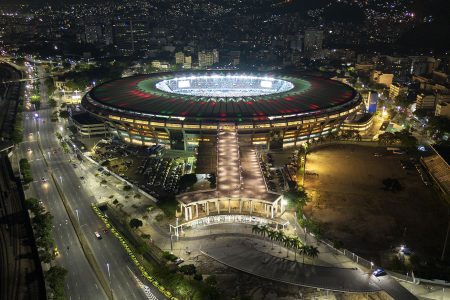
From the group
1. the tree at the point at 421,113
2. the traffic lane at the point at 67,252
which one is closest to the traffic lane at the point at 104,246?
the traffic lane at the point at 67,252

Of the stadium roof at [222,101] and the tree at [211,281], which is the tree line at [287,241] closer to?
the tree at [211,281]

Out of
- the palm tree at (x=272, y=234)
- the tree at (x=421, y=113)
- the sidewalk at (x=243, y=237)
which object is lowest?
the sidewalk at (x=243, y=237)

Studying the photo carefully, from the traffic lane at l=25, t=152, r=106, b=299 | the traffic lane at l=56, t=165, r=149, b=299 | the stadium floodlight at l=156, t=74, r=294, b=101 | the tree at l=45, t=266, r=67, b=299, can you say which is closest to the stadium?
the stadium floodlight at l=156, t=74, r=294, b=101

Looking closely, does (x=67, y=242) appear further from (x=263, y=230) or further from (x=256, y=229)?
(x=263, y=230)

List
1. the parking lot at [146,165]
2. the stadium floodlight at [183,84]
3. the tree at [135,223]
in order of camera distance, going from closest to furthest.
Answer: the tree at [135,223] < the parking lot at [146,165] < the stadium floodlight at [183,84]

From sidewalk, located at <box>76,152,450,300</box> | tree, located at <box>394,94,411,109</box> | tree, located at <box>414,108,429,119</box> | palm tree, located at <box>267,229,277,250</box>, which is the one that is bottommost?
sidewalk, located at <box>76,152,450,300</box>

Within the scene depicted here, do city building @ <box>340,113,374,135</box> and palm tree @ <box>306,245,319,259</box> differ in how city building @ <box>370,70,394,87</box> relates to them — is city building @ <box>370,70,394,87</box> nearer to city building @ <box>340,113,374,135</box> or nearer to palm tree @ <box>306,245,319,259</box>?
city building @ <box>340,113,374,135</box>

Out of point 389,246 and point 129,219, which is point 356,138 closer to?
point 389,246

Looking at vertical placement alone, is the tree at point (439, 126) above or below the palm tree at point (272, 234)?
above

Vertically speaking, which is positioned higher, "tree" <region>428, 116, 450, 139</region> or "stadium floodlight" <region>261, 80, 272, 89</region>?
"stadium floodlight" <region>261, 80, 272, 89</region>
